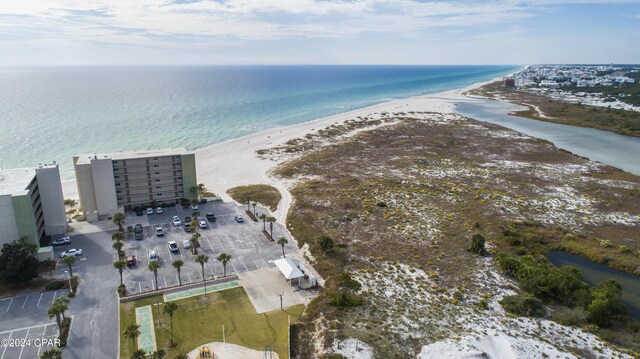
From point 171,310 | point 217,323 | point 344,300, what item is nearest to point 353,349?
point 344,300

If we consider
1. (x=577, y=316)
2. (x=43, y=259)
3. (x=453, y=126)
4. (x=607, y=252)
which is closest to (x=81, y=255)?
(x=43, y=259)

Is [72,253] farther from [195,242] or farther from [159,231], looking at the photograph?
[195,242]

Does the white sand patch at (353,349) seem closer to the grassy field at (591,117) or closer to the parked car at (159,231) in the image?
the parked car at (159,231)

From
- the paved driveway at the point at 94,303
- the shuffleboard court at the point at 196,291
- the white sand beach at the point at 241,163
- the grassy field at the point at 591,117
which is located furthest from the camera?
the grassy field at the point at 591,117

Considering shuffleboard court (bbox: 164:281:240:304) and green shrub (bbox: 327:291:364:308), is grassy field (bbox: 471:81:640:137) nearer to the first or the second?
Answer: green shrub (bbox: 327:291:364:308)

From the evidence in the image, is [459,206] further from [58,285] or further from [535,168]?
[58,285]

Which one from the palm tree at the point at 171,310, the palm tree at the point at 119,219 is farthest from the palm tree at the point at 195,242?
the palm tree at the point at 171,310
